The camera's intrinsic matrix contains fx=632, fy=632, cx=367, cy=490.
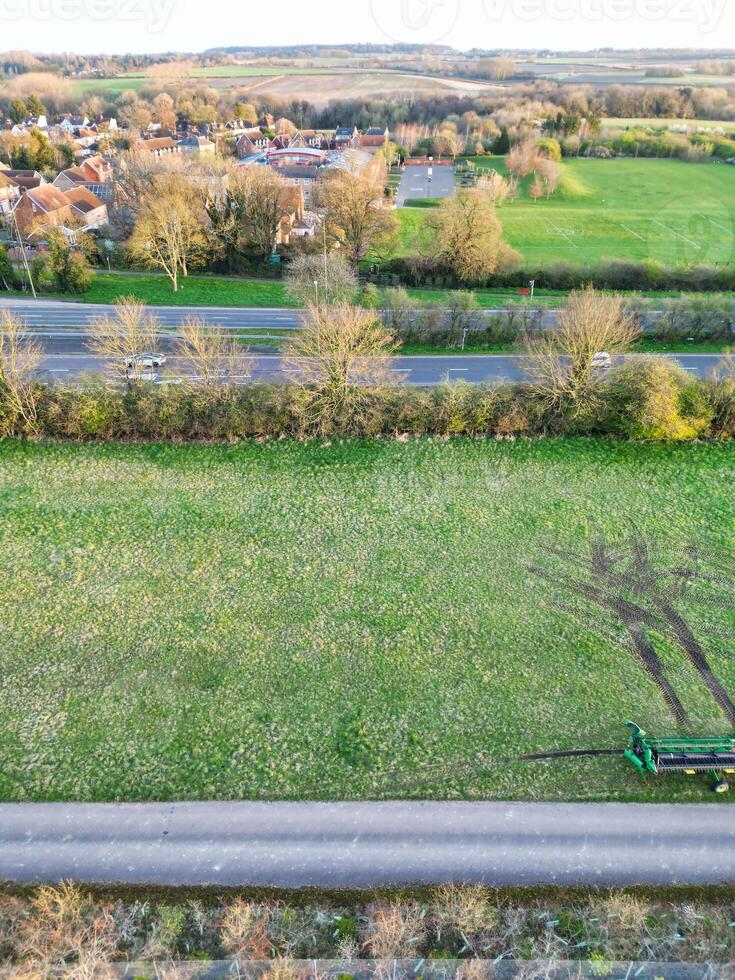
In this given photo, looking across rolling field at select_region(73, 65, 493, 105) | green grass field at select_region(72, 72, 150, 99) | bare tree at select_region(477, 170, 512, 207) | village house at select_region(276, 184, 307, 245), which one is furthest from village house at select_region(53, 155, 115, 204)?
green grass field at select_region(72, 72, 150, 99)

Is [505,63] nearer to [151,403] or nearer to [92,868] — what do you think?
[151,403]

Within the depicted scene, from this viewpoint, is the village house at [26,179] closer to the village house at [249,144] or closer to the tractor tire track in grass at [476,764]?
the village house at [249,144]

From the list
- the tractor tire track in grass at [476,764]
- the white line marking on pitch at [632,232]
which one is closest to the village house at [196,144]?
the white line marking on pitch at [632,232]

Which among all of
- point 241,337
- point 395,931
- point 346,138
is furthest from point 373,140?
point 395,931

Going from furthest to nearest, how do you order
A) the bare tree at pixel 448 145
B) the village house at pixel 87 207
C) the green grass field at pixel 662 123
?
the green grass field at pixel 662 123
the bare tree at pixel 448 145
the village house at pixel 87 207

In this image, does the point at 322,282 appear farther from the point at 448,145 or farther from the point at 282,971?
the point at 448,145

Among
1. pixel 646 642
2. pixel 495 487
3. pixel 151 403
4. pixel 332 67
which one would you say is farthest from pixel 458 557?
pixel 332 67
